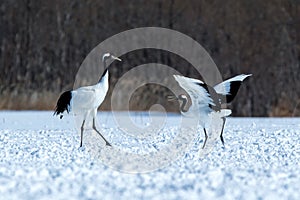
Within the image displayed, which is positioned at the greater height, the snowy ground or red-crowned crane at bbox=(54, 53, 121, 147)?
red-crowned crane at bbox=(54, 53, 121, 147)

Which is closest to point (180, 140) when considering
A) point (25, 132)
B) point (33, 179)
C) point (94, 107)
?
point (94, 107)

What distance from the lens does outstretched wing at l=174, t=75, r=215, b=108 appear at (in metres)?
8.18

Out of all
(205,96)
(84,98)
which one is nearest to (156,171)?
(205,96)

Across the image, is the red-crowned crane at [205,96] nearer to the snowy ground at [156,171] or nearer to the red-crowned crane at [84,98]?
the snowy ground at [156,171]

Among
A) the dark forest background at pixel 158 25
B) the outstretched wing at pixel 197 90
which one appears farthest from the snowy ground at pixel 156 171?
the dark forest background at pixel 158 25

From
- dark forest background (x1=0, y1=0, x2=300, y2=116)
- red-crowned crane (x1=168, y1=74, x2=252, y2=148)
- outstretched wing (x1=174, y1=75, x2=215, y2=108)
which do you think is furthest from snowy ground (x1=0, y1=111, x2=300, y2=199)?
dark forest background (x1=0, y1=0, x2=300, y2=116)

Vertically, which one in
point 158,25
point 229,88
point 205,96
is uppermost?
point 158,25

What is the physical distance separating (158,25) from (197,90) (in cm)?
1109

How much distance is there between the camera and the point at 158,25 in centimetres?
1923

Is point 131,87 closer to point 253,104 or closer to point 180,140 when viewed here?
point 253,104

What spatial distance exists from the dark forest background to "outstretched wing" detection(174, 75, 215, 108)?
831 cm

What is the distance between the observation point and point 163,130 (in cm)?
1136

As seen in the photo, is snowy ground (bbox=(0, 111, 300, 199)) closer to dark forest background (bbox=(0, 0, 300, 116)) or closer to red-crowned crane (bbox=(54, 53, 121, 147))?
red-crowned crane (bbox=(54, 53, 121, 147))

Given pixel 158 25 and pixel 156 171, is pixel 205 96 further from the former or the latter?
pixel 158 25
